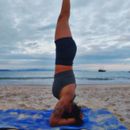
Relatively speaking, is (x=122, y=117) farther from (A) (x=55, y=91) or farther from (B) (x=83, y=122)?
(A) (x=55, y=91)

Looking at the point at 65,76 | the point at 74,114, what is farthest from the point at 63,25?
the point at 74,114

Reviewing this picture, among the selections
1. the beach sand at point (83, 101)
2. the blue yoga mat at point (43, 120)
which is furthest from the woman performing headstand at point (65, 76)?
the beach sand at point (83, 101)

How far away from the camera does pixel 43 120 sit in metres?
5.85

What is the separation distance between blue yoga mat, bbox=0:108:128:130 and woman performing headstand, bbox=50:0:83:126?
24cm

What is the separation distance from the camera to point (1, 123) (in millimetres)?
5496

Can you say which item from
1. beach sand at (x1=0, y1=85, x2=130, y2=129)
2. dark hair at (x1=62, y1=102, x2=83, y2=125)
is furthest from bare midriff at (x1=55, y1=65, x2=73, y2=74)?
beach sand at (x1=0, y1=85, x2=130, y2=129)

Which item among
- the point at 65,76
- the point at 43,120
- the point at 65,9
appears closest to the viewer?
the point at 65,9

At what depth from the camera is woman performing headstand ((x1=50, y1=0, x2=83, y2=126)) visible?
5.32 meters

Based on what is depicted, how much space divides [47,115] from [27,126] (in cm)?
107

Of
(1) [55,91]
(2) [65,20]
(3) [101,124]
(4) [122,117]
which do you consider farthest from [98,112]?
(2) [65,20]

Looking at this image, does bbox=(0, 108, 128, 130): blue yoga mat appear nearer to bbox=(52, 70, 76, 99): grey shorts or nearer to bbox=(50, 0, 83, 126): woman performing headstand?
Answer: bbox=(50, 0, 83, 126): woman performing headstand

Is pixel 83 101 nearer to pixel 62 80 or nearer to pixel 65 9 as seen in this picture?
pixel 62 80

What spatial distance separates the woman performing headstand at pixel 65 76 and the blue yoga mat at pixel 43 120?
0.24 metres

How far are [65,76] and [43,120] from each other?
1099 mm
